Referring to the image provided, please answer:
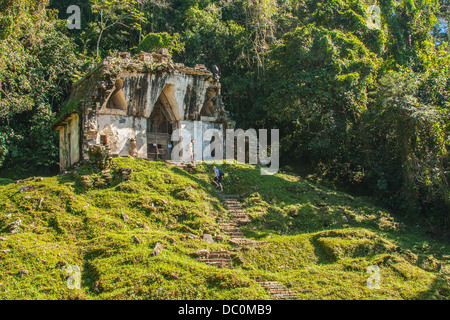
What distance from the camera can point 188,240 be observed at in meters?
18.5

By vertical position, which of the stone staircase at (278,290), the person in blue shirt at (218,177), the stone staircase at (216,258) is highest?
the person in blue shirt at (218,177)

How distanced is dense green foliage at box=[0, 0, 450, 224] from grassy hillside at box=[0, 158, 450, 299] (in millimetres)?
3554

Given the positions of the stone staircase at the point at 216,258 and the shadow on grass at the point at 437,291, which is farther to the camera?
the stone staircase at the point at 216,258

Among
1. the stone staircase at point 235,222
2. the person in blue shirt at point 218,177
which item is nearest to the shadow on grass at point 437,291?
the stone staircase at point 235,222

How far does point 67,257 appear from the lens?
16344 millimetres

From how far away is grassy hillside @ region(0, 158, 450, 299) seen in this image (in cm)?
1527

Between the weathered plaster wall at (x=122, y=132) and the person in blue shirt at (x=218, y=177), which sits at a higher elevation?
the weathered plaster wall at (x=122, y=132)

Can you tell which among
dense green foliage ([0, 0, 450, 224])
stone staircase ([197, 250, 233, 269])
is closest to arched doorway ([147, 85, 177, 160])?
dense green foliage ([0, 0, 450, 224])

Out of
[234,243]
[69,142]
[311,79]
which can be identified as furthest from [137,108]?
[234,243]

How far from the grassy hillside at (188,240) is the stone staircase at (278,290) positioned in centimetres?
27

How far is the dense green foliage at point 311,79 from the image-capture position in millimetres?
24547

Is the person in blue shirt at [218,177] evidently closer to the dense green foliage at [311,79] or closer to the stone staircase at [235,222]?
the stone staircase at [235,222]

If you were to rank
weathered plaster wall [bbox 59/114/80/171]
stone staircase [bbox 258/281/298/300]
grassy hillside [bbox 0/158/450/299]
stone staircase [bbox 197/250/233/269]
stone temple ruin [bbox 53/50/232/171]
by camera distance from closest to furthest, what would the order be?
grassy hillside [bbox 0/158/450/299] < stone staircase [bbox 258/281/298/300] < stone staircase [bbox 197/250/233/269] < stone temple ruin [bbox 53/50/232/171] < weathered plaster wall [bbox 59/114/80/171]

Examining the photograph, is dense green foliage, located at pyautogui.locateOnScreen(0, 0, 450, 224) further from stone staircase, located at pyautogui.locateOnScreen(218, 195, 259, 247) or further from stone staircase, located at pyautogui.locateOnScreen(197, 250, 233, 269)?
stone staircase, located at pyautogui.locateOnScreen(197, 250, 233, 269)
